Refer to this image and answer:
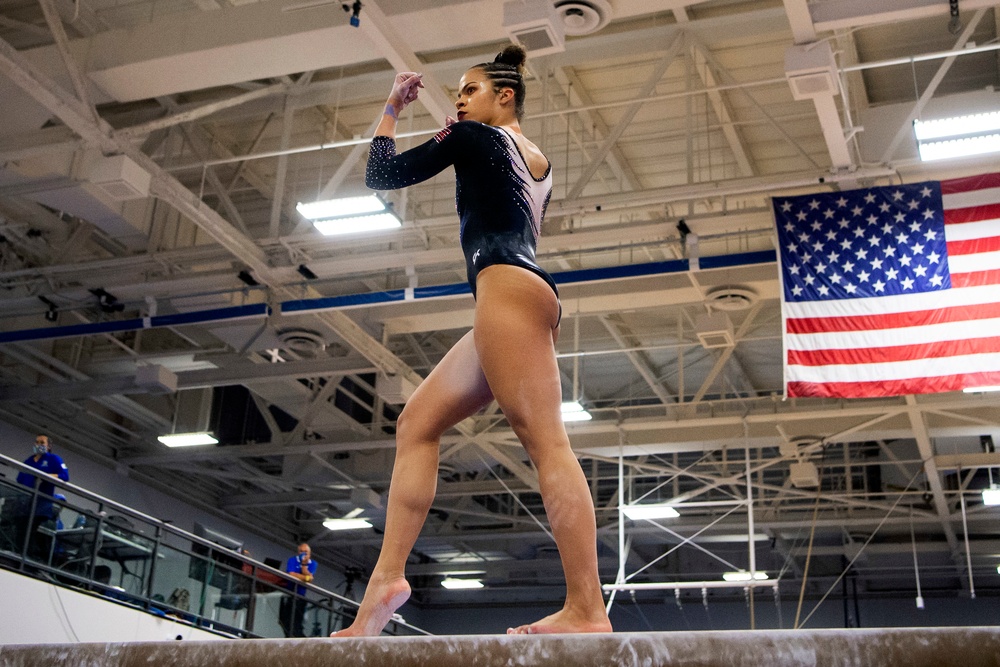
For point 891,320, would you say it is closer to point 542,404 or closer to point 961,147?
point 961,147

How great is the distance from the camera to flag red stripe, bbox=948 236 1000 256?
11.0 meters

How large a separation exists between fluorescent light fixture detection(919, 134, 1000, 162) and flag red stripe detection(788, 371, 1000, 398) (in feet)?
7.04

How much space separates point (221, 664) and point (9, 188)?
12835 mm

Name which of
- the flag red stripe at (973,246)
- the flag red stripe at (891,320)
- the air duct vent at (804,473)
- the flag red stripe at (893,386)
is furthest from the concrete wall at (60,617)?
the air duct vent at (804,473)

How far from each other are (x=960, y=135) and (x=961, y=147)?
5.3 inches

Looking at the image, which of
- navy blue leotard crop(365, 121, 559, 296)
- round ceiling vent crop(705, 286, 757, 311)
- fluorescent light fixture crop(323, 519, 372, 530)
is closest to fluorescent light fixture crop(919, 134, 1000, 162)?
round ceiling vent crop(705, 286, 757, 311)

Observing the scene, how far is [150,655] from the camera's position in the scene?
2148 millimetres

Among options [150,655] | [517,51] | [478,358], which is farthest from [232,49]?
[150,655]

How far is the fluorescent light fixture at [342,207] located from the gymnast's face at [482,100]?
811 cm

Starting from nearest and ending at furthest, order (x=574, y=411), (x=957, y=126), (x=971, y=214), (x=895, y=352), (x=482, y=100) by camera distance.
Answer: (x=482, y=100)
(x=957, y=126)
(x=895, y=352)
(x=971, y=214)
(x=574, y=411)

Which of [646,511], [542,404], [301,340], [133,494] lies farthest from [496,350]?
[133,494]

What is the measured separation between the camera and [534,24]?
30.7ft

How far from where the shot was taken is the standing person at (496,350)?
114 inches

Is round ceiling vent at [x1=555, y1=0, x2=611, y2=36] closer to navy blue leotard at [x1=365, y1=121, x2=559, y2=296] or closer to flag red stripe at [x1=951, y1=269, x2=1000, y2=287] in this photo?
flag red stripe at [x1=951, y1=269, x2=1000, y2=287]
